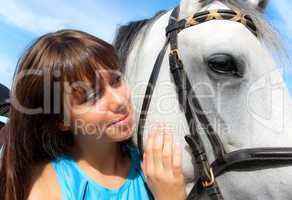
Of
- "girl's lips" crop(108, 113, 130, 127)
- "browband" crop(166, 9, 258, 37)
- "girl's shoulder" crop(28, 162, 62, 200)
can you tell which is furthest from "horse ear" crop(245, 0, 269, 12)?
"girl's shoulder" crop(28, 162, 62, 200)

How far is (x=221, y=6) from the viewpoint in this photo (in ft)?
7.62

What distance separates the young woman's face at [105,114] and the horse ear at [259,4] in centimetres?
113

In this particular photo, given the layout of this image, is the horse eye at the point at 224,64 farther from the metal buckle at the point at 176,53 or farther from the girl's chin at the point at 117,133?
the girl's chin at the point at 117,133

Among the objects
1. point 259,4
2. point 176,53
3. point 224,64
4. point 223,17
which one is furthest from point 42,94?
point 259,4

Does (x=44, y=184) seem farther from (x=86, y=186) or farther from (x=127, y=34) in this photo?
(x=127, y=34)

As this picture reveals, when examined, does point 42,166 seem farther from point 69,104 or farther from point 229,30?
point 229,30

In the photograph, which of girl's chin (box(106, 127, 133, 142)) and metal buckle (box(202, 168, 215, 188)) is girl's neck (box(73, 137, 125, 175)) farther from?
metal buckle (box(202, 168, 215, 188))

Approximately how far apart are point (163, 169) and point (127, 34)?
115cm

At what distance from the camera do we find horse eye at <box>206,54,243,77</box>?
2.03 metres

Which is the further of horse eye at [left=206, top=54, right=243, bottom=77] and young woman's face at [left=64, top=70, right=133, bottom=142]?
horse eye at [left=206, top=54, right=243, bottom=77]

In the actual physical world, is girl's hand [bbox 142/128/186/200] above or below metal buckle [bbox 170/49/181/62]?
below

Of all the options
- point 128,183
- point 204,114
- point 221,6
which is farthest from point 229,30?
point 128,183

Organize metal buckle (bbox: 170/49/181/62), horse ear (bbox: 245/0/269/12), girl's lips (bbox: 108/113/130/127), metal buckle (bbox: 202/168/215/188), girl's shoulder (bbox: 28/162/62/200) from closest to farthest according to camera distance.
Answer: girl's shoulder (bbox: 28/162/62/200), girl's lips (bbox: 108/113/130/127), metal buckle (bbox: 202/168/215/188), metal buckle (bbox: 170/49/181/62), horse ear (bbox: 245/0/269/12)

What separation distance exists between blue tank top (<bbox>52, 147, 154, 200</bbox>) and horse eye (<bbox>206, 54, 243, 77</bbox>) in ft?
2.30
